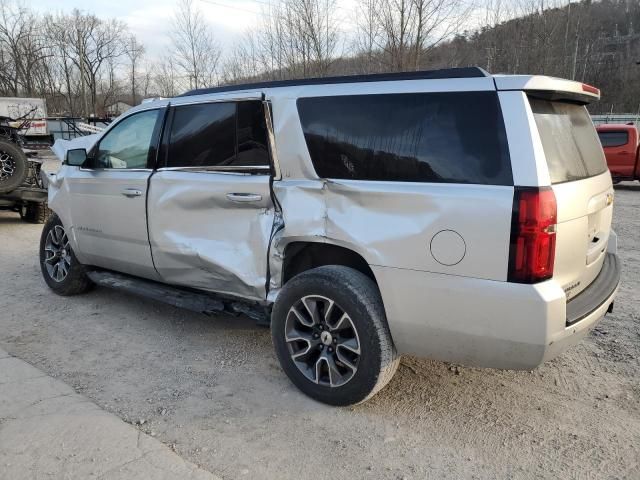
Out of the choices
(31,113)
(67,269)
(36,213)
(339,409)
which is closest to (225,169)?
(339,409)

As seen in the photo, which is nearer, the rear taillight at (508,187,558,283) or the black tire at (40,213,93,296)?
the rear taillight at (508,187,558,283)

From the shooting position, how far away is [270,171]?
3.52m

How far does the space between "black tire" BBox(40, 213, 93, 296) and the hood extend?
0.65 m

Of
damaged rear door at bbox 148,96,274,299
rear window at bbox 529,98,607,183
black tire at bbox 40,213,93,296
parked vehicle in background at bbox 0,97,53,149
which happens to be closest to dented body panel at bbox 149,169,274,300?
damaged rear door at bbox 148,96,274,299

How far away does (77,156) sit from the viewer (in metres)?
4.88

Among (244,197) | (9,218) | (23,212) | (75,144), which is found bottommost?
(9,218)

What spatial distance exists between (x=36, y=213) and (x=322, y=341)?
826 centimetres

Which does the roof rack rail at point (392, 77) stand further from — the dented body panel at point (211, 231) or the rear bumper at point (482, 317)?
the rear bumper at point (482, 317)

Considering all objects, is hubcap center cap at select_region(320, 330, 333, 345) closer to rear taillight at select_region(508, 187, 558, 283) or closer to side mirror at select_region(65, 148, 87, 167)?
rear taillight at select_region(508, 187, 558, 283)

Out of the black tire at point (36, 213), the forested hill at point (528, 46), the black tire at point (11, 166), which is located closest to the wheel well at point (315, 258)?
the black tire at point (11, 166)

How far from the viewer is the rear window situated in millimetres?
2719

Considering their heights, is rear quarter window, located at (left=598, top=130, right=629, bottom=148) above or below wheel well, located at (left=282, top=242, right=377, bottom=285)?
above

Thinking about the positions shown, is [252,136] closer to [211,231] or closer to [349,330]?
[211,231]

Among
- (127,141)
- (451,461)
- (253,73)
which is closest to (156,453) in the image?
(451,461)
